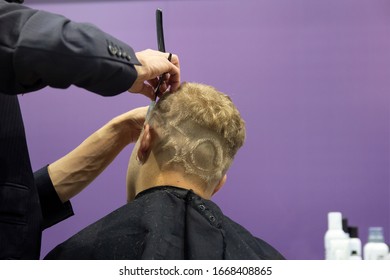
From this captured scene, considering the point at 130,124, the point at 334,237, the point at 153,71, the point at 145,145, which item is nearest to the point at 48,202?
the point at 130,124

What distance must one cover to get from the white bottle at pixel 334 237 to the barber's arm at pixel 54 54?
1600mm

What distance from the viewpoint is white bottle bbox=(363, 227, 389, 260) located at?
2.56m

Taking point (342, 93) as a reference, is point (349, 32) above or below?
above

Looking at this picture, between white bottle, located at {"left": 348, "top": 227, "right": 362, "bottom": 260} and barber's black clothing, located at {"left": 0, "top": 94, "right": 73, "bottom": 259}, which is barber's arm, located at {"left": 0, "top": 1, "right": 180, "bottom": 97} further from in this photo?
white bottle, located at {"left": 348, "top": 227, "right": 362, "bottom": 260}

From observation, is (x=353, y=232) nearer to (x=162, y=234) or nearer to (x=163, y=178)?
(x=163, y=178)

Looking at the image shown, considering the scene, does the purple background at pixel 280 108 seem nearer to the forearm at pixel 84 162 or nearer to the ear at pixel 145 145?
the forearm at pixel 84 162

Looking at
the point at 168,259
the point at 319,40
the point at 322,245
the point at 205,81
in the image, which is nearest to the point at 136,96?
the point at 205,81

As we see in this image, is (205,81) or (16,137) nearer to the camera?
(16,137)

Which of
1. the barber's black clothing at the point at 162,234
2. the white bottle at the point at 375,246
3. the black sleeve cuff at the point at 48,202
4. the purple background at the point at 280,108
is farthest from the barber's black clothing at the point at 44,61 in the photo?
the white bottle at the point at 375,246

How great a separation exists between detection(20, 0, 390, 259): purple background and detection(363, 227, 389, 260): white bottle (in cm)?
16

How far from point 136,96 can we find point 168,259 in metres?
1.63
